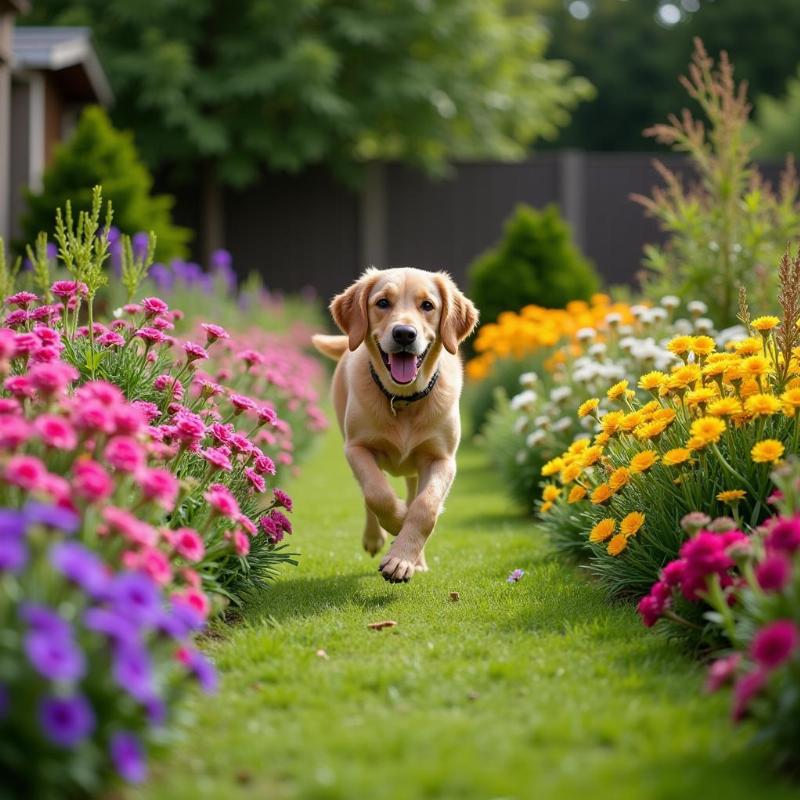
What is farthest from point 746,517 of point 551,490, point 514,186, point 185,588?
point 514,186

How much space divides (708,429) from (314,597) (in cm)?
174

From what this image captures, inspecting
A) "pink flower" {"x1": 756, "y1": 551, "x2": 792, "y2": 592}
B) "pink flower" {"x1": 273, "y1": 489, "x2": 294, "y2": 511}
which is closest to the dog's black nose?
"pink flower" {"x1": 273, "y1": 489, "x2": 294, "y2": 511}

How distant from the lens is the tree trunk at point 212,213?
64.3 ft

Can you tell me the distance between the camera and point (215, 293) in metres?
10.8

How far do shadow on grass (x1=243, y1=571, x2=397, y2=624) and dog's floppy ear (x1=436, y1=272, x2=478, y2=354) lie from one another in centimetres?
116

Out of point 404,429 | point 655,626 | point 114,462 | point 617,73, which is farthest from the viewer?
point 617,73

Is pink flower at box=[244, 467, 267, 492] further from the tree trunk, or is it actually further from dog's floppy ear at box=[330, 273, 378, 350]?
the tree trunk

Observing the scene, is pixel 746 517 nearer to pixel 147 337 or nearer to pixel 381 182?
pixel 147 337

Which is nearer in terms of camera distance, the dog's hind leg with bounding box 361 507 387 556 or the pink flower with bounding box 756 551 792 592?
the pink flower with bounding box 756 551 792 592

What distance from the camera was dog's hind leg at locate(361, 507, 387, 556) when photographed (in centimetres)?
537

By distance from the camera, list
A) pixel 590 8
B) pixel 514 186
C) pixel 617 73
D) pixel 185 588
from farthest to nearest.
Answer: pixel 590 8 < pixel 617 73 < pixel 514 186 < pixel 185 588

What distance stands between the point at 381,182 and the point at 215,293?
951 cm

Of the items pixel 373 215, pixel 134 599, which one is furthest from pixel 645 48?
pixel 134 599

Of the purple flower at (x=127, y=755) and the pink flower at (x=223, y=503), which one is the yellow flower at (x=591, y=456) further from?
the purple flower at (x=127, y=755)
